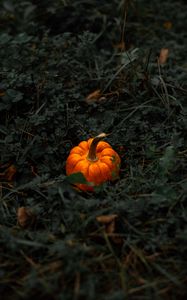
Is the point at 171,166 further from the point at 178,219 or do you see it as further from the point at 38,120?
the point at 38,120

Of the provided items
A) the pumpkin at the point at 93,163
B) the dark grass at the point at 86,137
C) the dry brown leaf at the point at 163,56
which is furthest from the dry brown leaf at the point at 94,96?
the dry brown leaf at the point at 163,56

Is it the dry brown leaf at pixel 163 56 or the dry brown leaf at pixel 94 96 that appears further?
the dry brown leaf at pixel 163 56

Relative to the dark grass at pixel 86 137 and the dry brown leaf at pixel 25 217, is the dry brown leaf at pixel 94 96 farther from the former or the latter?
the dry brown leaf at pixel 25 217

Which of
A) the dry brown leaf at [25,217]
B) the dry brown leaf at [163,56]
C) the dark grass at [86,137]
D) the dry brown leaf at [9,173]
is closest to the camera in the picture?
the dark grass at [86,137]

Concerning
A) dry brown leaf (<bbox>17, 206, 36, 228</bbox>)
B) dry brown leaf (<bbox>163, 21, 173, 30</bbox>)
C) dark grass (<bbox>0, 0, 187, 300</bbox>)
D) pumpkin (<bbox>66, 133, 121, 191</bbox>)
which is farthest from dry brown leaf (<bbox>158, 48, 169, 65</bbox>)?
dry brown leaf (<bbox>17, 206, 36, 228</bbox>)

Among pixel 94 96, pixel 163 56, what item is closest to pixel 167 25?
pixel 163 56

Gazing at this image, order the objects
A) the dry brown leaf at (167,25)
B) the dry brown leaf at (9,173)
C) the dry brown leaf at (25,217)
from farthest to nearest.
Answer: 1. the dry brown leaf at (167,25)
2. the dry brown leaf at (9,173)
3. the dry brown leaf at (25,217)

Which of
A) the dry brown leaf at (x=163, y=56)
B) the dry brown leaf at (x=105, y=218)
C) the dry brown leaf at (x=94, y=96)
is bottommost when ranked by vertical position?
the dry brown leaf at (x=105, y=218)

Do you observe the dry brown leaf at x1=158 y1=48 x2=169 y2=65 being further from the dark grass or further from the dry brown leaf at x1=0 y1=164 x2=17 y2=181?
the dry brown leaf at x1=0 y1=164 x2=17 y2=181
